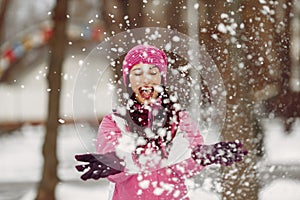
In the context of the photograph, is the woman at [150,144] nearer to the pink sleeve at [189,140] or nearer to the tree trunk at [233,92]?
the pink sleeve at [189,140]

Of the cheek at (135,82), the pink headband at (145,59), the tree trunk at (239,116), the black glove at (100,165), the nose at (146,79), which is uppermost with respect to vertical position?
the tree trunk at (239,116)

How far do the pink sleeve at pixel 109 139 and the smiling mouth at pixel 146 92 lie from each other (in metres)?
0.08

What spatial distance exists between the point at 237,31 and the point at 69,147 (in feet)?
17.6

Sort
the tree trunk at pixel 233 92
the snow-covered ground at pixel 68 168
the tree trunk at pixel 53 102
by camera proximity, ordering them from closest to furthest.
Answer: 1. the tree trunk at pixel 233 92
2. the tree trunk at pixel 53 102
3. the snow-covered ground at pixel 68 168

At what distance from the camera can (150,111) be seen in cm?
142

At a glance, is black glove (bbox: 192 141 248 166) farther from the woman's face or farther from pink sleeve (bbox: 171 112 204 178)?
the woman's face

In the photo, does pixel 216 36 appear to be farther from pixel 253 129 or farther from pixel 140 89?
pixel 140 89

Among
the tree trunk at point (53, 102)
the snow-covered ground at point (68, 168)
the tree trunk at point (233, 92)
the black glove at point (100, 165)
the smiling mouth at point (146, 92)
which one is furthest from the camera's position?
the snow-covered ground at point (68, 168)

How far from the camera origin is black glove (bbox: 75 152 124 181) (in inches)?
51.9

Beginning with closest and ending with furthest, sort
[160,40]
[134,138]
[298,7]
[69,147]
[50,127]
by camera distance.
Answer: [134,138]
[160,40]
[298,7]
[50,127]
[69,147]

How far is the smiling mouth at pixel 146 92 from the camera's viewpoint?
1.43m

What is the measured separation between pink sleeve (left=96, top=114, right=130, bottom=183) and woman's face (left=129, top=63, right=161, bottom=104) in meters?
0.07

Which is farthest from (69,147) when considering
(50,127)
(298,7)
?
(298,7)

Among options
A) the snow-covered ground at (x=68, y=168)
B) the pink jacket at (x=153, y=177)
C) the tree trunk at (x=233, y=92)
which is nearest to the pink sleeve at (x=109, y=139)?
the pink jacket at (x=153, y=177)
